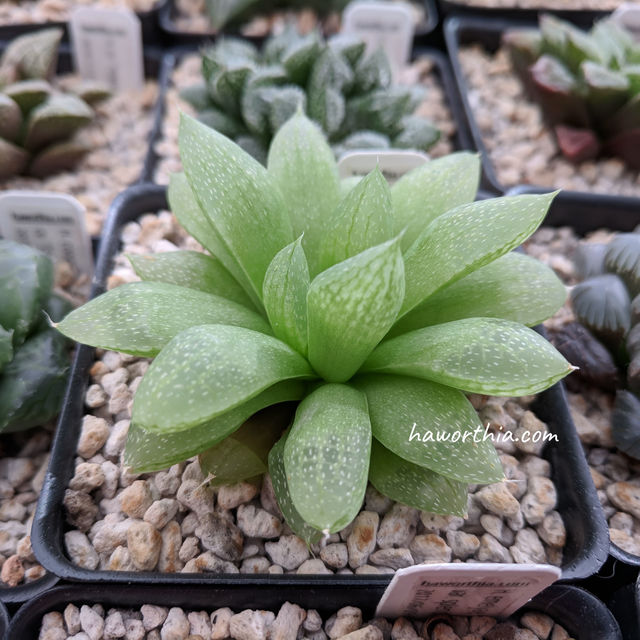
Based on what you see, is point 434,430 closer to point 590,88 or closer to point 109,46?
point 590,88

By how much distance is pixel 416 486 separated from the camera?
637mm

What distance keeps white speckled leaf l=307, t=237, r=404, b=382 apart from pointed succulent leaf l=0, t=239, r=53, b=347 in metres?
0.40

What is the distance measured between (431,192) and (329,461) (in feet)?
1.23

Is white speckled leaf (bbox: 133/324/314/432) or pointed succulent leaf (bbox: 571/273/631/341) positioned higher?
white speckled leaf (bbox: 133/324/314/432)

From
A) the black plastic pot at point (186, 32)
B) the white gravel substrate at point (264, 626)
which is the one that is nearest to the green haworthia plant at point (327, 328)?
the white gravel substrate at point (264, 626)

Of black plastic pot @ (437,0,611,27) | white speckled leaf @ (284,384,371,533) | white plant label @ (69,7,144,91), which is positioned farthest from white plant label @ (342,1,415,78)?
white speckled leaf @ (284,384,371,533)

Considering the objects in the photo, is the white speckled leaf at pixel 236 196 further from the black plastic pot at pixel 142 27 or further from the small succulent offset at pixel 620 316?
the black plastic pot at pixel 142 27

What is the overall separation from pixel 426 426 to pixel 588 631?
0.29 m

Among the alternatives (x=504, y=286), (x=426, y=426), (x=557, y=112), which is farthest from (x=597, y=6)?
(x=426, y=426)

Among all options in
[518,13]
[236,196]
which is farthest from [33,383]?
[518,13]

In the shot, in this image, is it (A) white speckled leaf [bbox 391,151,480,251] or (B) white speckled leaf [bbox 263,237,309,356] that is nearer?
(B) white speckled leaf [bbox 263,237,309,356]

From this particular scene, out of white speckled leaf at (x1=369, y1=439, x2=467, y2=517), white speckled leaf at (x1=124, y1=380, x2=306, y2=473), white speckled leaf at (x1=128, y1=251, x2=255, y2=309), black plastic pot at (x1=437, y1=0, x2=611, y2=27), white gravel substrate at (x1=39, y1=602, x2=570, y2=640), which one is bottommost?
white gravel substrate at (x1=39, y1=602, x2=570, y2=640)

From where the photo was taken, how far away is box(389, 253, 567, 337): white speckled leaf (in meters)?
0.68

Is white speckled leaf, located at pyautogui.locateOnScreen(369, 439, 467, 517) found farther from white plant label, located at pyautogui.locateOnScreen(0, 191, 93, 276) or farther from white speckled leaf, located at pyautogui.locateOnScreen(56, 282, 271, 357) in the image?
white plant label, located at pyautogui.locateOnScreen(0, 191, 93, 276)
